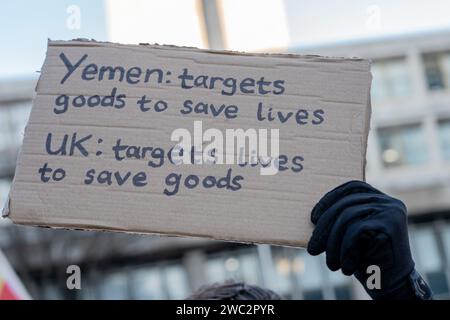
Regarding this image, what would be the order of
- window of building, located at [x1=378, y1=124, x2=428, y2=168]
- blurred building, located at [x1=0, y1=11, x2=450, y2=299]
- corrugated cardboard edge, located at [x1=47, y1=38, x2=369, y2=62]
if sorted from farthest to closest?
window of building, located at [x1=378, y1=124, x2=428, y2=168], blurred building, located at [x1=0, y1=11, x2=450, y2=299], corrugated cardboard edge, located at [x1=47, y1=38, x2=369, y2=62]

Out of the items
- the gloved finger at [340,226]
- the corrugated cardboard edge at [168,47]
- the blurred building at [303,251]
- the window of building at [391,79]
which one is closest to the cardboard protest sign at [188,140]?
the corrugated cardboard edge at [168,47]

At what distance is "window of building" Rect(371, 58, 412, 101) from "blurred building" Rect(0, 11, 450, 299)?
0.08 feet

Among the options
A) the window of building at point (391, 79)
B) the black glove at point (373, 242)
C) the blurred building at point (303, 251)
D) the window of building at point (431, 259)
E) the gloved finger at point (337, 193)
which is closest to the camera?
the black glove at point (373, 242)

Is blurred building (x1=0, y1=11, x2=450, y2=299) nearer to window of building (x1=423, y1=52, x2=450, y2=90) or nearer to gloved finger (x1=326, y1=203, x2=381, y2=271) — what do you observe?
window of building (x1=423, y1=52, x2=450, y2=90)

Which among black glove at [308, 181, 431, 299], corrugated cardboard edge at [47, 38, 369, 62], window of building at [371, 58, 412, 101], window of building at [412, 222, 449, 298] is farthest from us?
window of building at [371, 58, 412, 101]

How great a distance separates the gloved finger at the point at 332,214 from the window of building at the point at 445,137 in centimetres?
1836

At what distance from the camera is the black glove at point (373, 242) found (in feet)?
4.47

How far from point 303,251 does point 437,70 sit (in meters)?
5.90

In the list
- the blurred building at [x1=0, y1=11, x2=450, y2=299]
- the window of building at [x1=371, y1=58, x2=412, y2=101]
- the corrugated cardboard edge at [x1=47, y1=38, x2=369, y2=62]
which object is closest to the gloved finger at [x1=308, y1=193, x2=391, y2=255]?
the corrugated cardboard edge at [x1=47, y1=38, x2=369, y2=62]

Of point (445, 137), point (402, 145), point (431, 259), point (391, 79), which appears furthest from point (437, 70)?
point (431, 259)

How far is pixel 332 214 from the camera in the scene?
1.46m

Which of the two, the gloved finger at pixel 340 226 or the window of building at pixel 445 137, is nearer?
the gloved finger at pixel 340 226

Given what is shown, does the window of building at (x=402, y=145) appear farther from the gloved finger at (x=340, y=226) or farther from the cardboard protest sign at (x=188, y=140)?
the gloved finger at (x=340, y=226)

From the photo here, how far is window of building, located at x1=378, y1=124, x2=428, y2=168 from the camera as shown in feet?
63.4
